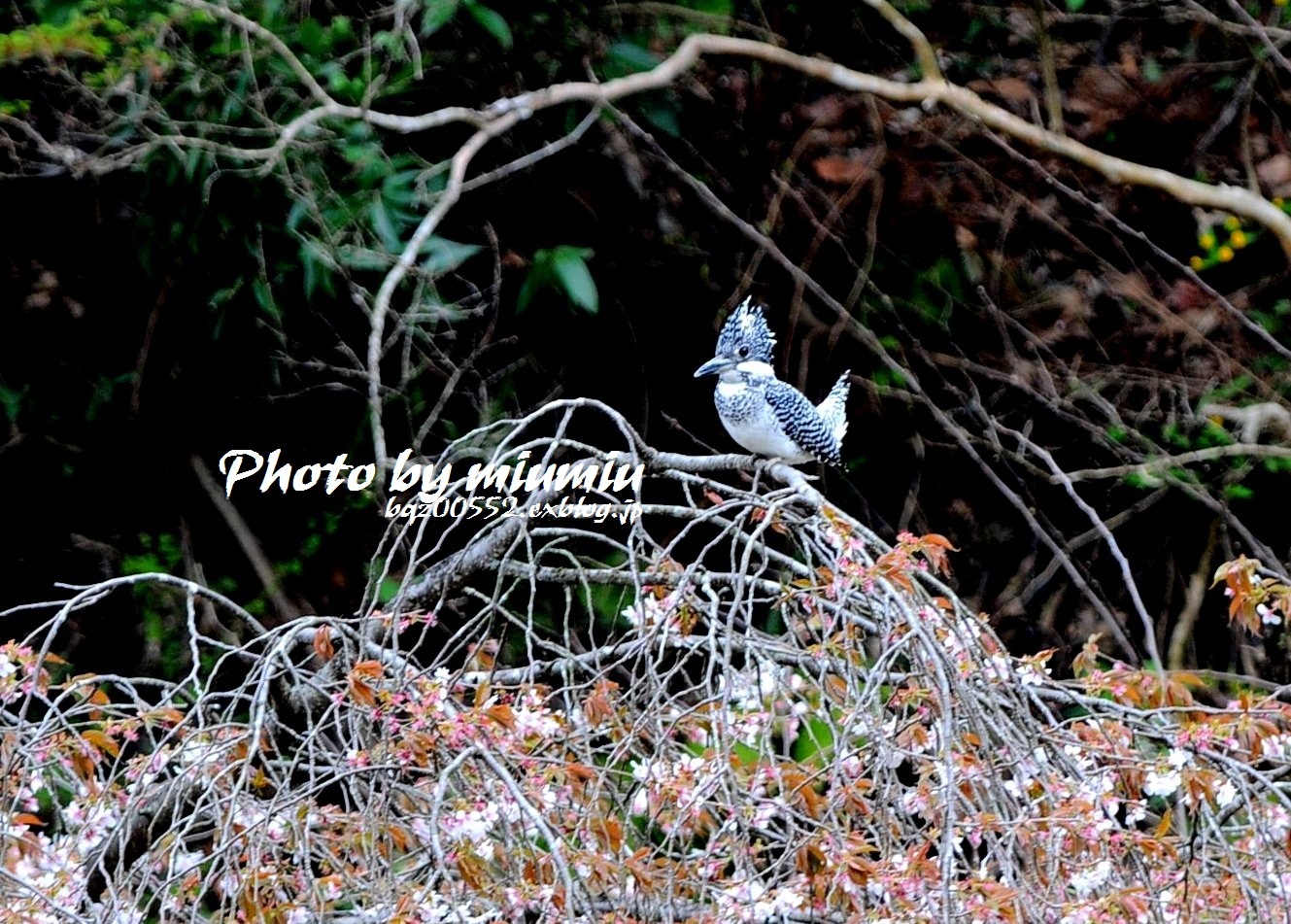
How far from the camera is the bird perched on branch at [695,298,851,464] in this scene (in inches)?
92.6

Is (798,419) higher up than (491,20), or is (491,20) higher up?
(491,20)

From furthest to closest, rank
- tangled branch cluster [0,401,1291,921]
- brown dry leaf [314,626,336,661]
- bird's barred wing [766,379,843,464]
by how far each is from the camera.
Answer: bird's barred wing [766,379,843,464] < brown dry leaf [314,626,336,661] < tangled branch cluster [0,401,1291,921]

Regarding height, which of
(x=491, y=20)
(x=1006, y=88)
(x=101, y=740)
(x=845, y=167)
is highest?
(x=491, y=20)

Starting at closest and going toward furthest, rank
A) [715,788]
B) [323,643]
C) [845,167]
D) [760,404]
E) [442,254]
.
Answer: [715,788]
[323,643]
[760,404]
[442,254]
[845,167]

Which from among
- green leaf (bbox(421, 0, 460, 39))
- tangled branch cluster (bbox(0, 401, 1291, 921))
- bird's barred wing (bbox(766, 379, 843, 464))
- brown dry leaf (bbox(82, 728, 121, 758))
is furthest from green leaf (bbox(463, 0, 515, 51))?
brown dry leaf (bbox(82, 728, 121, 758))

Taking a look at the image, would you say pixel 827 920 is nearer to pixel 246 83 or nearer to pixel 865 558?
pixel 865 558

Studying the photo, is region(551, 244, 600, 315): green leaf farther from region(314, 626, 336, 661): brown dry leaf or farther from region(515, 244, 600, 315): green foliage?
region(314, 626, 336, 661): brown dry leaf

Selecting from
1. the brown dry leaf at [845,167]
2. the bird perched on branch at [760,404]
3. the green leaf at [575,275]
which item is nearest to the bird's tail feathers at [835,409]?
the bird perched on branch at [760,404]

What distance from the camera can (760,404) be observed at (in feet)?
7.68

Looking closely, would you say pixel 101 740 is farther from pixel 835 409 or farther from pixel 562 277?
pixel 835 409

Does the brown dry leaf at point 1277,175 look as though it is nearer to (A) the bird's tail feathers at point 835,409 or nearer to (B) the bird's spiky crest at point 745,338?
(A) the bird's tail feathers at point 835,409

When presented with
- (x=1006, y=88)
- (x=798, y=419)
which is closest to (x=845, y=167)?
(x=1006, y=88)

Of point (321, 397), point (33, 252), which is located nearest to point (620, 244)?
point (321, 397)

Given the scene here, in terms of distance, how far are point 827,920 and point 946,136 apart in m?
2.11
